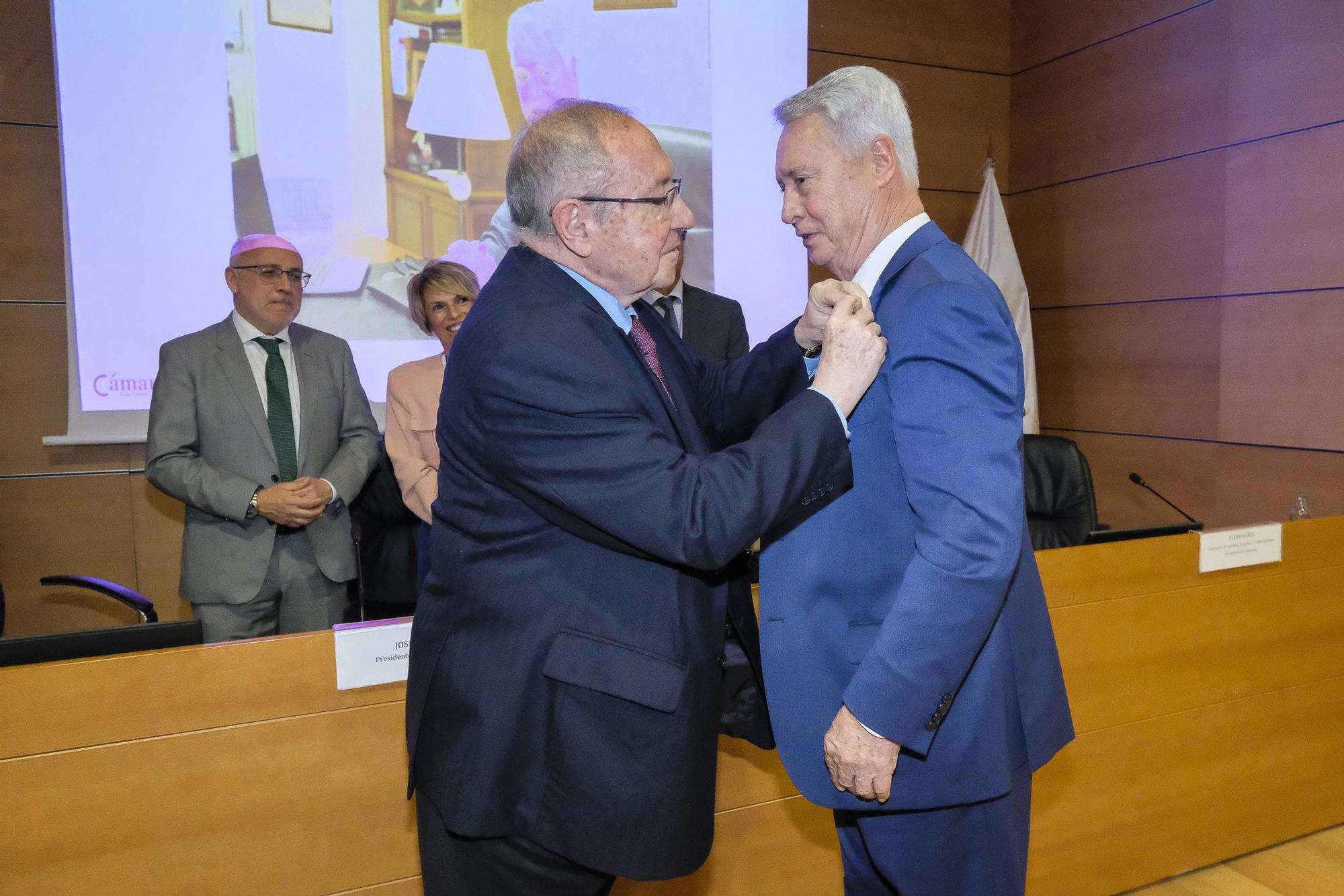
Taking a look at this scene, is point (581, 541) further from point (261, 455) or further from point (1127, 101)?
point (1127, 101)

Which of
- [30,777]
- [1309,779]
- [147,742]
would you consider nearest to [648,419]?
[147,742]

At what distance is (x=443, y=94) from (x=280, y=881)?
10.3 feet

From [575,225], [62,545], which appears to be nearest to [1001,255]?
[575,225]

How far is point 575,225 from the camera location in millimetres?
1234

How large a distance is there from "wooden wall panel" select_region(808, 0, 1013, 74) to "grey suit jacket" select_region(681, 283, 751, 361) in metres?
2.33

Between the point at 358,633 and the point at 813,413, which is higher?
the point at 813,413

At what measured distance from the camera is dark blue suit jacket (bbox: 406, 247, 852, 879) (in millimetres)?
1104

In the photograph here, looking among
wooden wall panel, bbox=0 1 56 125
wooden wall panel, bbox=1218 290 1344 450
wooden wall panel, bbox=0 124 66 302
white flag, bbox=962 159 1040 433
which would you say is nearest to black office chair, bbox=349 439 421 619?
wooden wall panel, bbox=0 124 66 302

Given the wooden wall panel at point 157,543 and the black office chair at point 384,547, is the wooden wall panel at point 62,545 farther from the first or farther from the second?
the black office chair at point 384,547

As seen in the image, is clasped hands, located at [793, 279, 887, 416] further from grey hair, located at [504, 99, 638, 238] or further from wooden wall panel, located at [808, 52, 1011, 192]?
wooden wall panel, located at [808, 52, 1011, 192]

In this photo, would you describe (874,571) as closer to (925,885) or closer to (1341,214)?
(925,885)

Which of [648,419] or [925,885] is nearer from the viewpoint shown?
[648,419]

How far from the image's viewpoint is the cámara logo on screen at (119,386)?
3.54 metres

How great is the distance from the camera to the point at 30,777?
4.83 ft
